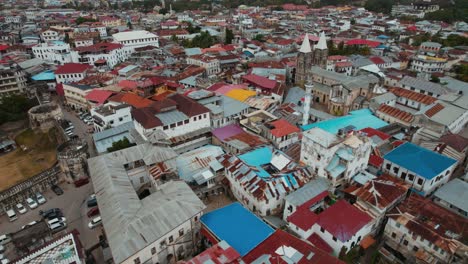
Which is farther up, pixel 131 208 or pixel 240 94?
pixel 240 94

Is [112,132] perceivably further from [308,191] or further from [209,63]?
[209,63]

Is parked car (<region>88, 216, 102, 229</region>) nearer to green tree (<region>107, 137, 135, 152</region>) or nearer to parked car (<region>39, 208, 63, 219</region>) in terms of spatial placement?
parked car (<region>39, 208, 63, 219</region>)

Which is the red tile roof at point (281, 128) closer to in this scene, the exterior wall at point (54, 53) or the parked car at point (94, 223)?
the parked car at point (94, 223)

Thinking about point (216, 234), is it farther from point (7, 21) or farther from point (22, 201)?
point (7, 21)

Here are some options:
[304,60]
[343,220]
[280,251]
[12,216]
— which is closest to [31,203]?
[12,216]

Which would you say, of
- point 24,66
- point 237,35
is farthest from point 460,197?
point 237,35

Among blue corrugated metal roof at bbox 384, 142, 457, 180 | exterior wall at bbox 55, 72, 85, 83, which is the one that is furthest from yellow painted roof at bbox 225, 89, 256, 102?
exterior wall at bbox 55, 72, 85, 83

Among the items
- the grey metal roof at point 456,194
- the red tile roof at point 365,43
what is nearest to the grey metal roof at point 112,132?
the grey metal roof at point 456,194
